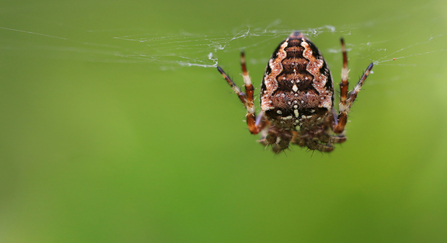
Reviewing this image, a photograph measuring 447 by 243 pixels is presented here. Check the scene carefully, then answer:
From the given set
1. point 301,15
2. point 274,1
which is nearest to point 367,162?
point 301,15

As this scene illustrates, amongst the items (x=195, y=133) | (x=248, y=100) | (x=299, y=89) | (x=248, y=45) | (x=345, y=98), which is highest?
(x=248, y=45)

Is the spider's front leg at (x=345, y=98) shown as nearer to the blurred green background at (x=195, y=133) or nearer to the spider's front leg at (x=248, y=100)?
the spider's front leg at (x=248, y=100)

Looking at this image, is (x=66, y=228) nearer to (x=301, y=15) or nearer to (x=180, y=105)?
(x=180, y=105)

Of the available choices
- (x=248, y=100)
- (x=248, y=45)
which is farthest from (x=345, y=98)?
(x=248, y=45)

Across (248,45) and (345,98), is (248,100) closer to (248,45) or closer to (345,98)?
(345,98)

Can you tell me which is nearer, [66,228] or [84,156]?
[66,228]

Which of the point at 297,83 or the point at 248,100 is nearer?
the point at 297,83

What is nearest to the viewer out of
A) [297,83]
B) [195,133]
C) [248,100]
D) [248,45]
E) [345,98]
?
[297,83]

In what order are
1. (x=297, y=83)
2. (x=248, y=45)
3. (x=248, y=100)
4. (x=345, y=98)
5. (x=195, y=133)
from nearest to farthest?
(x=297, y=83) → (x=345, y=98) → (x=248, y=100) → (x=248, y=45) → (x=195, y=133)
